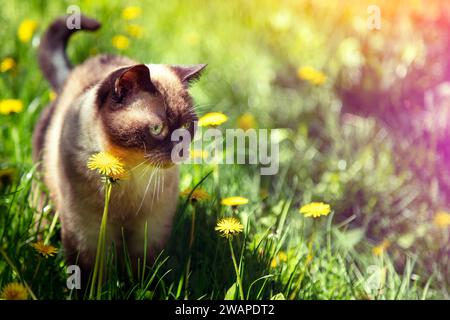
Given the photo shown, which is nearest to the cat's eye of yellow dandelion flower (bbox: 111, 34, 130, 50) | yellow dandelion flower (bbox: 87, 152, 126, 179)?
yellow dandelion flower (bbox: 87, 152, 126, 179)

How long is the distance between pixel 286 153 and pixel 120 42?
976 mm

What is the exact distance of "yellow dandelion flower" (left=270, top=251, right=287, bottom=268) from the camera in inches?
81.3

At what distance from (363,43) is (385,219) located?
0.94 metres

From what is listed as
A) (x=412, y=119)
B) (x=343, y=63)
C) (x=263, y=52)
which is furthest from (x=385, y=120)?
(x=263, y=52)

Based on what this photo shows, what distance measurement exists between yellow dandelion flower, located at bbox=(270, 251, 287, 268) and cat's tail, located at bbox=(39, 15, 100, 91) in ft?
3.69

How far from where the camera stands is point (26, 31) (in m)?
3.19

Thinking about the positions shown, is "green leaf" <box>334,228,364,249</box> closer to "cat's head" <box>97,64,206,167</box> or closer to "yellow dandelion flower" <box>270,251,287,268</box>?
"yellow dandelion flower" <box>270,251,287,268</box>

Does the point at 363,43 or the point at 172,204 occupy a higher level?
the point at 363,43

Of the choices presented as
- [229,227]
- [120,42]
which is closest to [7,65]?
[120,42]

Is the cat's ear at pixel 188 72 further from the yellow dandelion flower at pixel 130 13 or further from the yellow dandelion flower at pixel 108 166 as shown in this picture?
the yellow dandelion flower at pixel 130 13

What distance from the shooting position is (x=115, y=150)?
1896mm

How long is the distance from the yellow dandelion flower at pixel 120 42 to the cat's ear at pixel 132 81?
1377 millimetres
